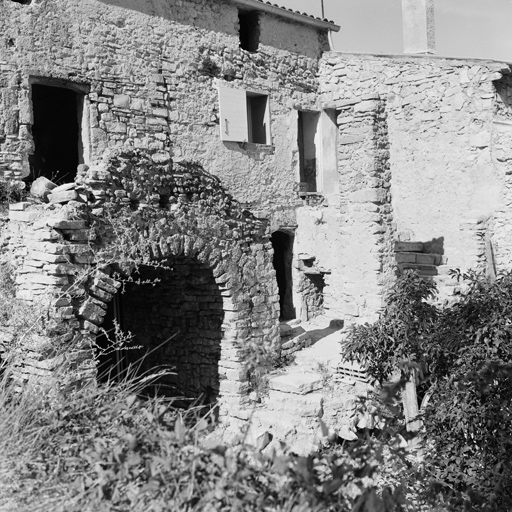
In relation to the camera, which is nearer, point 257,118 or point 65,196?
point 65,196

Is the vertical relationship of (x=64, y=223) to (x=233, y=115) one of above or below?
below

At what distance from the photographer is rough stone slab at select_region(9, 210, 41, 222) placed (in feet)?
24.7

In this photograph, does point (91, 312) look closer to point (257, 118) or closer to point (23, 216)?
point (23, 216)

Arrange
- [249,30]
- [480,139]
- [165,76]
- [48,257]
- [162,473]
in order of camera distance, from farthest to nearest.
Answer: [249,30] → [480,139] → [165,76] → [48,257] → [162,473]

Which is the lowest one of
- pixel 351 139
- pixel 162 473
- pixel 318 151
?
pixel 162 473

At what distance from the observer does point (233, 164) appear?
1352cm

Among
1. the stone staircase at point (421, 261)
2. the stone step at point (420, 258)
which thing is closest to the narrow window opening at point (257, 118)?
the stone staircase at point (421, 261)

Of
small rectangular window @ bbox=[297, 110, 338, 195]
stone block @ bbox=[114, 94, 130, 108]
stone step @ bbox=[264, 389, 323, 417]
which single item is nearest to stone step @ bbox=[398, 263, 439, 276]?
small rectangular window @ bbox=[297, 110, 338, 195]

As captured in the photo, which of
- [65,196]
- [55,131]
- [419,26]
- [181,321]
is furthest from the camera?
[419,26]

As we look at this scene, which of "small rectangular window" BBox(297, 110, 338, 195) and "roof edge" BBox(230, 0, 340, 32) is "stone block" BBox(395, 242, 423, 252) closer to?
"small rectangular window" BBox(297, 110, 338, 195)

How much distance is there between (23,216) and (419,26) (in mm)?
11154

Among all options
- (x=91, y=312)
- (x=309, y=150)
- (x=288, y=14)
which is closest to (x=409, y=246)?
(x=309, y=150)

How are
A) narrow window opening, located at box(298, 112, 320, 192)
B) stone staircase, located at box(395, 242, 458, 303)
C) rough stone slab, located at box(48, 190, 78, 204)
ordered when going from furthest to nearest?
narrow window opening, located at box(298, 112, 320, 192), stone staircase, located at box(395, 242, 458, 303), rough stone slab, located at box(48, 190, 78, 204)

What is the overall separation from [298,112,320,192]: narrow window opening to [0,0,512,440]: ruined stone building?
33 millimetres
